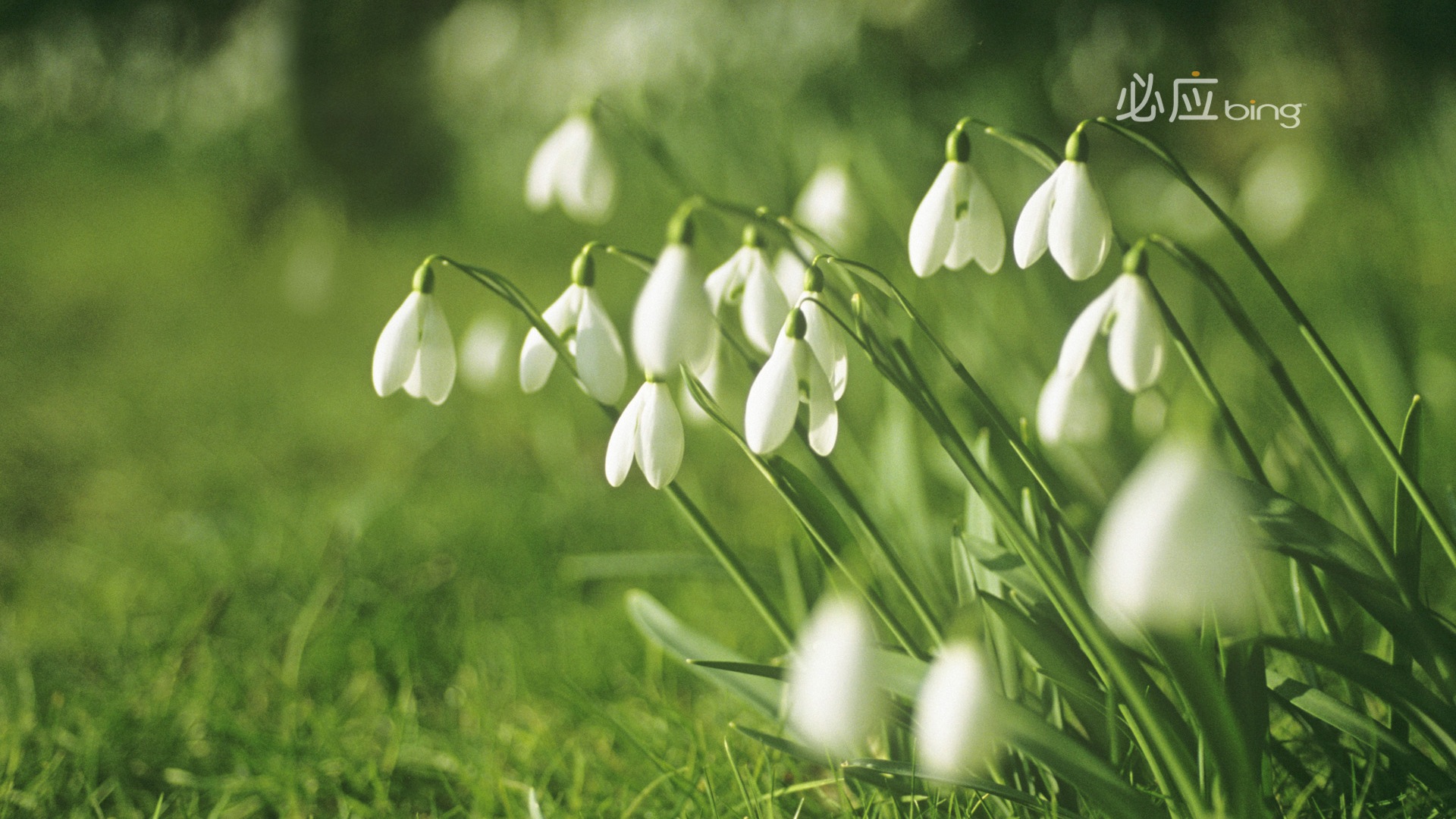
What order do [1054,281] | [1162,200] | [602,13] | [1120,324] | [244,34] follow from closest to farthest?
[1120,324] < [1054,281] < [1162,200] < [602,13] < [244,34]

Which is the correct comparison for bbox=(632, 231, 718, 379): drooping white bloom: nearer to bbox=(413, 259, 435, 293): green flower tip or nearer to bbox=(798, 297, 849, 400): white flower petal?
bbox=(798, 297, 849, 400): white flower petal

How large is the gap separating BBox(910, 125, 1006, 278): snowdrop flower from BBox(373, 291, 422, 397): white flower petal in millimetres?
449

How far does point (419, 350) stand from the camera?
0.86 meters

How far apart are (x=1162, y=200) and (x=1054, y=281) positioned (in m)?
1.34

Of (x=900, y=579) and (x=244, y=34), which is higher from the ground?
(x=244, y=34)

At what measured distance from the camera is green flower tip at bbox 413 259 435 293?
0.83 metres

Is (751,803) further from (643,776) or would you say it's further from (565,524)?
(565,524)

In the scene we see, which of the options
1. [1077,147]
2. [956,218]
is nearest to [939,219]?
[956,218]

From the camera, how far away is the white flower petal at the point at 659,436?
75 cm

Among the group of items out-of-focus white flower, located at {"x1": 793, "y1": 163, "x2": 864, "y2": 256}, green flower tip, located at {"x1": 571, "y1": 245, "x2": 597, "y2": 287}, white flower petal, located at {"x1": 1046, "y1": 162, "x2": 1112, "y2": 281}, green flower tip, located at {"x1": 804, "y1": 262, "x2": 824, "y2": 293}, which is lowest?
green flower tip, located at {"x1": 571, "y1": 245, "x2": 597, "y2": 287}

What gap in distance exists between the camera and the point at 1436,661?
0.82 m

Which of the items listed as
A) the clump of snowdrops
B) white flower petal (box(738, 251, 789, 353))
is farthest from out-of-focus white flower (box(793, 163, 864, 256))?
white flower petal (box(738, 251, 789, 353))

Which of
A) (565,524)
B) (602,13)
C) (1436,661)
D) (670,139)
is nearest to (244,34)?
(602,13)

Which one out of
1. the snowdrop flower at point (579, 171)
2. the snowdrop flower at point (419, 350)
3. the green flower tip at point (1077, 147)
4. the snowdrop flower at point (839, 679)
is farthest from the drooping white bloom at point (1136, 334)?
the snowdrop flower at point (579, 171)
